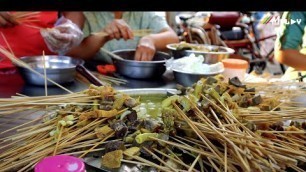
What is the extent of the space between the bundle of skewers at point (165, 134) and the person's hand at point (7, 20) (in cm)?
155

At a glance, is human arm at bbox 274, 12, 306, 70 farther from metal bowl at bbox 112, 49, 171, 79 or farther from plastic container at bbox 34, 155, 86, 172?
plastic container at bbox 34, 155, 86, 172

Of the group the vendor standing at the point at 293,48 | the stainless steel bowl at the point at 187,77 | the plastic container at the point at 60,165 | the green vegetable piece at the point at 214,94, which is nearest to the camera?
the plastic container at the point at 60,165

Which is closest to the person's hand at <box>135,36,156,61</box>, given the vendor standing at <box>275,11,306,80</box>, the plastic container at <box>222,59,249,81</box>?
the plastic container at <box>222,59,249,81</box>

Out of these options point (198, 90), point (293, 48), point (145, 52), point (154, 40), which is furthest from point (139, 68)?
point (293, 48)

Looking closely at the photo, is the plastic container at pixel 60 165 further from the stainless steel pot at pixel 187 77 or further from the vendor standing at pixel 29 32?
the vendor standing at pixel 29 32

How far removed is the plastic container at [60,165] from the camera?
887mm

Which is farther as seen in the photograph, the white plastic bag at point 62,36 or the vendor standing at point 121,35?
the vendor standing at point 121,35

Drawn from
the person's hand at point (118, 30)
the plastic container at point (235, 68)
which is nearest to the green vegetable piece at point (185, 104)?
the plastic container at point (235, 68)

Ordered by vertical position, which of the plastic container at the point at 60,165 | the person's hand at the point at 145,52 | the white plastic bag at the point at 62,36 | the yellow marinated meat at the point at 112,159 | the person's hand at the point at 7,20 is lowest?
the yellow marinated meat at the point at 112,159

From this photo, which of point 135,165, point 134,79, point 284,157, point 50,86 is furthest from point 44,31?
point 284,157

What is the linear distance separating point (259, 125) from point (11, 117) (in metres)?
1.04

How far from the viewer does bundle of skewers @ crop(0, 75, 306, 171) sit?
0.99 m

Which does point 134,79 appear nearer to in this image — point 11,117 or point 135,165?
point 11,117
